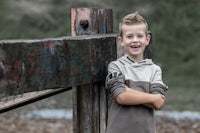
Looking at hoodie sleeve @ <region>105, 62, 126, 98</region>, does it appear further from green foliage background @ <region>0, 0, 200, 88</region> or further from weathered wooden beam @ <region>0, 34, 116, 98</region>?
green foliage background @ <region>0, 0, 200, 88</region>

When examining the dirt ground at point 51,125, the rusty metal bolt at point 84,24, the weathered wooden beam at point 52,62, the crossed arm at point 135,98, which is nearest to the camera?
the weathered wooden beam at point 52,62

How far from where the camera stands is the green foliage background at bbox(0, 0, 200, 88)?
757 inches

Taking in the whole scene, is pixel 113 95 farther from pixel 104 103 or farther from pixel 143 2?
pixel 143 2

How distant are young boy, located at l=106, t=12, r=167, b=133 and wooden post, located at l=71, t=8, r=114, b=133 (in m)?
0.20

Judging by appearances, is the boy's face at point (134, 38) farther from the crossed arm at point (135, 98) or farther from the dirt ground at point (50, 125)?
the dirt ground at point (50, 125)

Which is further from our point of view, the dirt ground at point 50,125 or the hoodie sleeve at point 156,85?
the dirt ground at point 50,125

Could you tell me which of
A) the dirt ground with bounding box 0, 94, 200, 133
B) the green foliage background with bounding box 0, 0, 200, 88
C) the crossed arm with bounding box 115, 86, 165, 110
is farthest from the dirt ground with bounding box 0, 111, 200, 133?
the green foliage background with bounding box 0, 0, 200, 88

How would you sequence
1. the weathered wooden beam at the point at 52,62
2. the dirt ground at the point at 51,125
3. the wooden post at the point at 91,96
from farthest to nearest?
the dirt ground at the point at 51,125 → the wooden post at the point at 91,96 → the weathered wooden beam at the point at 52,62

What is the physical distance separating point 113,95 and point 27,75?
420 mm

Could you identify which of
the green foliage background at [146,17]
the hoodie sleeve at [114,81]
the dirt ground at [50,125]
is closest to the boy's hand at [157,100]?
the hoodie sleeve at [114,81]

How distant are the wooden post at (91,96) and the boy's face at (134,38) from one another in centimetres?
24

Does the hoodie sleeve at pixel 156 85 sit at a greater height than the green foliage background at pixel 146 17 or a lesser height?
greater

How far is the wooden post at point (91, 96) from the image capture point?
319 centimetres

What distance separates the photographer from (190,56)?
61.5ft
